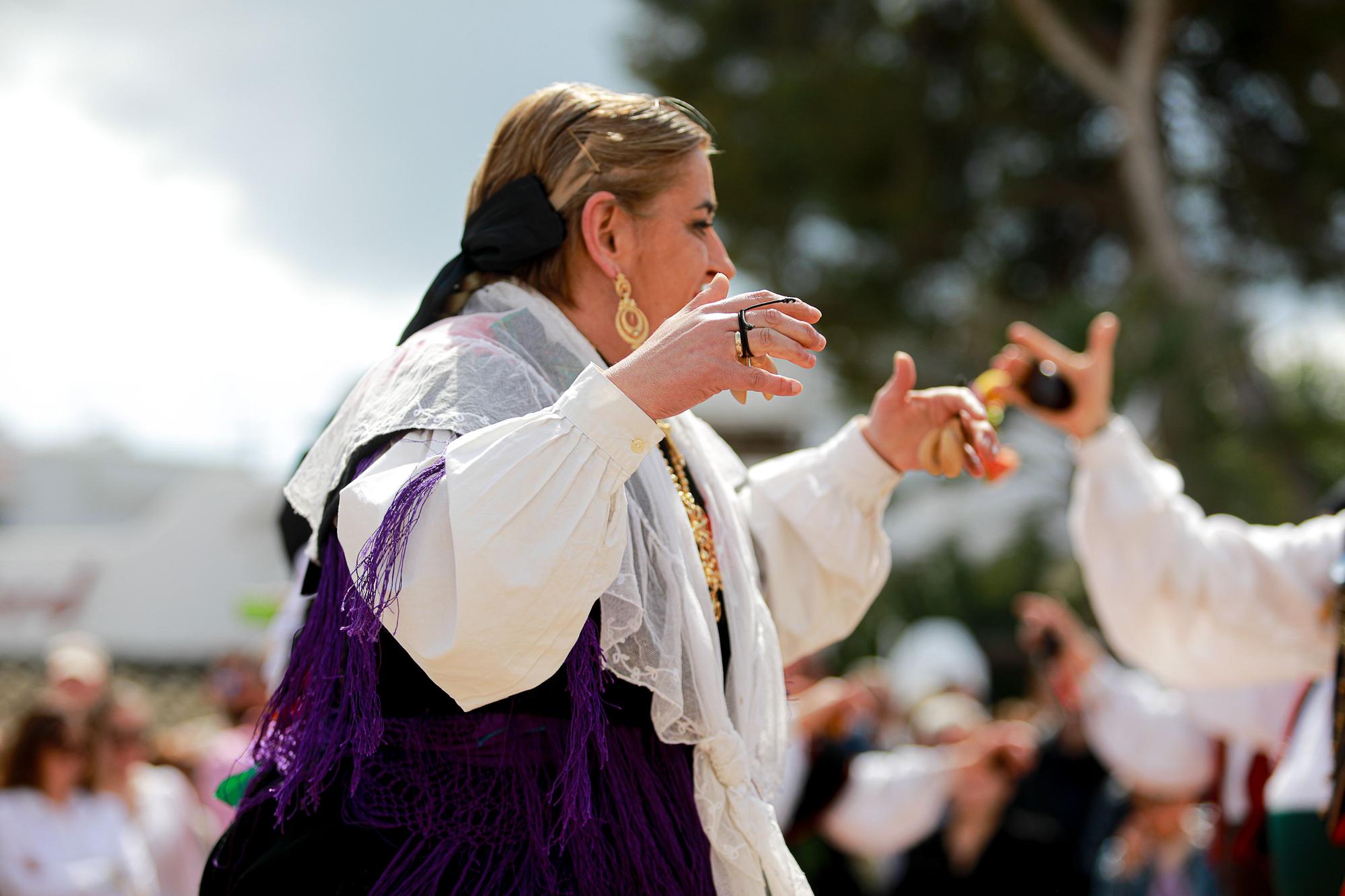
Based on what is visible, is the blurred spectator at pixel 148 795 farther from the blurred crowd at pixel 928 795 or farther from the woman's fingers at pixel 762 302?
the woman's fingers at pixel 762 302

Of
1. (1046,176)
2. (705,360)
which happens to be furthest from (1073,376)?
(1046,176)

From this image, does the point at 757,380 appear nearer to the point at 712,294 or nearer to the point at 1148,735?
the point at 712,294

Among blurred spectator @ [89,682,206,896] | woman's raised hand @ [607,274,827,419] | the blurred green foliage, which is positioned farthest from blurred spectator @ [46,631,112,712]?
the blurred green foliage

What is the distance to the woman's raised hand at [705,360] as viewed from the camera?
139cm

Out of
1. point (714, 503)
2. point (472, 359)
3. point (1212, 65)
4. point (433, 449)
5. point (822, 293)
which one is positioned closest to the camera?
point (433, 449)

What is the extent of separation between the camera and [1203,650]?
9.07 ft

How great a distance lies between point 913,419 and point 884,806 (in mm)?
2572

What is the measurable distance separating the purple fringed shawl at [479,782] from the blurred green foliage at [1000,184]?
1049cm

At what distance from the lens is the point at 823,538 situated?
84.1 inches

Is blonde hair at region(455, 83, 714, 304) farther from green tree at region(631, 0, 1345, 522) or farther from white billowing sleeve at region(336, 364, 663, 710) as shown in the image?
green tree at region(631, 0, 1345, 522)

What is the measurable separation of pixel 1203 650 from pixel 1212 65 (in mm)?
11588

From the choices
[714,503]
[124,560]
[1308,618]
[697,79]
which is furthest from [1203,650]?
[124,560]

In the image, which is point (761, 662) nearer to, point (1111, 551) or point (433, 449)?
point (433, 449)

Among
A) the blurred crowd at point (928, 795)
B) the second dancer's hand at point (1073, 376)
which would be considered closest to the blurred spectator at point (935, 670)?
the blurred crowd at point (928, 795)
